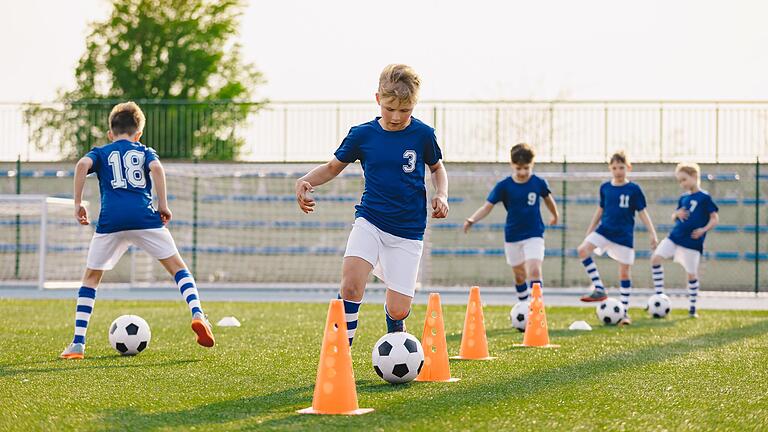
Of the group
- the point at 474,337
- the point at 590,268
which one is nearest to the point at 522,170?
the point at 590,268

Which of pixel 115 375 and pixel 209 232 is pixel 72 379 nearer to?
Answer: pixel 115 375

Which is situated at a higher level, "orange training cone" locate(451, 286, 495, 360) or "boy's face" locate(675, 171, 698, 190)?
"boy's face" locate(675, 171, 698, 190)

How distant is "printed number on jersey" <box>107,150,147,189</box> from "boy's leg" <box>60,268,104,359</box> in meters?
0.68

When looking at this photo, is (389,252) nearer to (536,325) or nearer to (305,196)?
(305,196)

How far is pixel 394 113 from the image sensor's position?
19.6ft

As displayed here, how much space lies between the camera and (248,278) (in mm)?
22734

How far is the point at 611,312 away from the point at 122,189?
5.55 m

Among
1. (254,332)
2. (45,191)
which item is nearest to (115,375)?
(254,332)

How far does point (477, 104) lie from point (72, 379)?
55.2 ft

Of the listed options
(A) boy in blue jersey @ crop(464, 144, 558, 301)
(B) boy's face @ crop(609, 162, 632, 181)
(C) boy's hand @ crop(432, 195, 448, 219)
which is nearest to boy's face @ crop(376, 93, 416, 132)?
(C) boy's hand @ crop(432, 195, 448, 219)

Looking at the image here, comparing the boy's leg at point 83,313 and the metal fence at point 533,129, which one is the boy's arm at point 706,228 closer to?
the boy's leg at point 83,313

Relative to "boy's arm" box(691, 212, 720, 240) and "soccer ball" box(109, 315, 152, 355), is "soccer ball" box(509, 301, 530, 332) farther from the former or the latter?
"soccer ball" box(109, 315, 152, 355)

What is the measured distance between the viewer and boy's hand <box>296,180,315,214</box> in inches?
229

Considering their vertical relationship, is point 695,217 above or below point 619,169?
below
